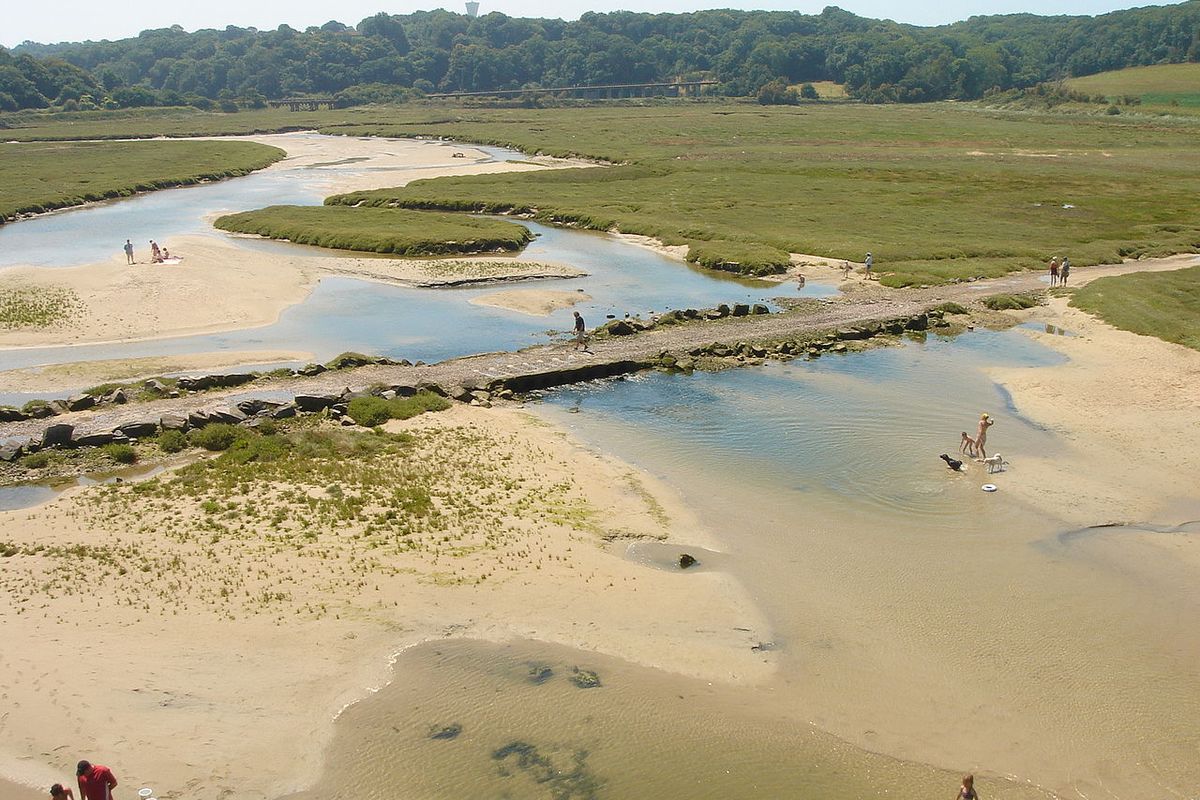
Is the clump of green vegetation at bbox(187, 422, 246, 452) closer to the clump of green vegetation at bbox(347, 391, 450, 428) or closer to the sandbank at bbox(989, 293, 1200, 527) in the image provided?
the clump of green vegetation at bbox(347, 391, 450, 428)

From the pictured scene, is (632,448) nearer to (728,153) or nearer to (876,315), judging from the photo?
(876,315)

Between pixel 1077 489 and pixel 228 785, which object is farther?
pixel 1077 489

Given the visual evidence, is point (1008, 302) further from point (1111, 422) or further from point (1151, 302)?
point (1111, 422)

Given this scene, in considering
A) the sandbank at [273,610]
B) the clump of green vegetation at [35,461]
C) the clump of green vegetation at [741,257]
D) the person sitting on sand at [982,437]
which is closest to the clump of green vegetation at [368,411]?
the sandbank at [273,610]

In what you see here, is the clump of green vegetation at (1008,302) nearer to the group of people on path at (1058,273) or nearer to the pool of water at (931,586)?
the group of people on path at (1058,273)

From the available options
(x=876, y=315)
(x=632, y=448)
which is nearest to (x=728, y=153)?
(x=876, y=315)
